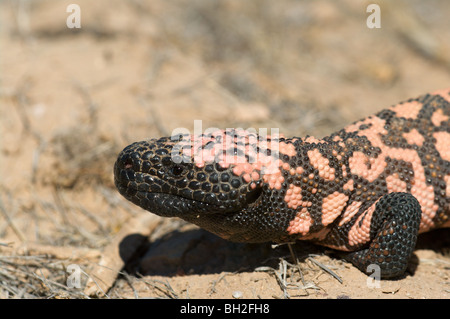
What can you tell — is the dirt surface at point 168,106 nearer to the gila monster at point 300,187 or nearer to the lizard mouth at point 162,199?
the gila monster at point 300,187

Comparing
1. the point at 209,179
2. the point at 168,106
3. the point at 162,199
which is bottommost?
the point at 162,199

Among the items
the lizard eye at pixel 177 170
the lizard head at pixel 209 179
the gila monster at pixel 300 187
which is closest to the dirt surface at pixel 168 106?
the gila monster at pixel 300 187

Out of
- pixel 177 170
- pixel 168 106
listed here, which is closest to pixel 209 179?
pixel 177 170

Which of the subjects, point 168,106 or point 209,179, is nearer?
point 209,179

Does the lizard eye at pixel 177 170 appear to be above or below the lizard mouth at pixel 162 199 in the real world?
above

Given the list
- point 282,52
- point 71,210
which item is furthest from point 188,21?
point 71,210

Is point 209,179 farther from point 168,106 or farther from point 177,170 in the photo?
point 168,106

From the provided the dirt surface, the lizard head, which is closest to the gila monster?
the lizard head
